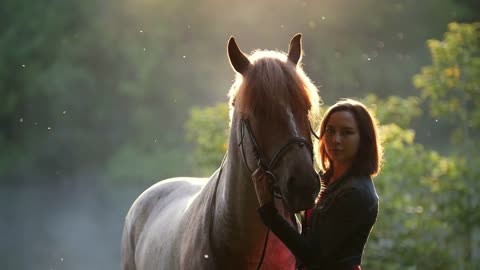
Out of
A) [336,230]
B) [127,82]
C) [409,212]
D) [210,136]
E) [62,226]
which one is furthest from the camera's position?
[127,82]

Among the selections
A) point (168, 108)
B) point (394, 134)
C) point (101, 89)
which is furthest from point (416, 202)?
point (101, 89)

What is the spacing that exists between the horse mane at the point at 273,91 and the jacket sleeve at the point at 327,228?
1.29 feet

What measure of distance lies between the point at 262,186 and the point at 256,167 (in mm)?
112

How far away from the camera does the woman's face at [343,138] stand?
3.56 meters

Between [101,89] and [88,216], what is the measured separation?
4.60 metres

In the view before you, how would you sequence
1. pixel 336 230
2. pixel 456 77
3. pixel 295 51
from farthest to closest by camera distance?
pixel 456 77 → pixel 295 51 → pixel 336 230

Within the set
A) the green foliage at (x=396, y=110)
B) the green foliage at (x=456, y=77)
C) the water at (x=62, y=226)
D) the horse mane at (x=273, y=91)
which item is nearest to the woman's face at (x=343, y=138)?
the horse mane at (x=273, y=91)

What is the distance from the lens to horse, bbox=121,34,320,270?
3369mm

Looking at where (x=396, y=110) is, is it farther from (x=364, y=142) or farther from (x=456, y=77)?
(x=364, y=142)

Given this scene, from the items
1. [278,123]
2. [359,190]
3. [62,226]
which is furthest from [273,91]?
[62,226]

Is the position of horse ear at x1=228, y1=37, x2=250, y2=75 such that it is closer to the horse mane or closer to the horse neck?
the horse mane

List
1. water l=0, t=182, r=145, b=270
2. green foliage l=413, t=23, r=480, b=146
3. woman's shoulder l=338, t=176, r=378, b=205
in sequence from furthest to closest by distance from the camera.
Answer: water l=0, t=182, r=145, b=270 < green foliage l=413, t=23, r=480, b=146 < woman's shoulder l=338, t=176, r=378, b=205

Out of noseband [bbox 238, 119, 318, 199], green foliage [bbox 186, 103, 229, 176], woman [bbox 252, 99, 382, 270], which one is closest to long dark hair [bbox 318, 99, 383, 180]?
woman [bbox 252, 99, 382, 270]

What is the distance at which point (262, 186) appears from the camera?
3.45 meters
